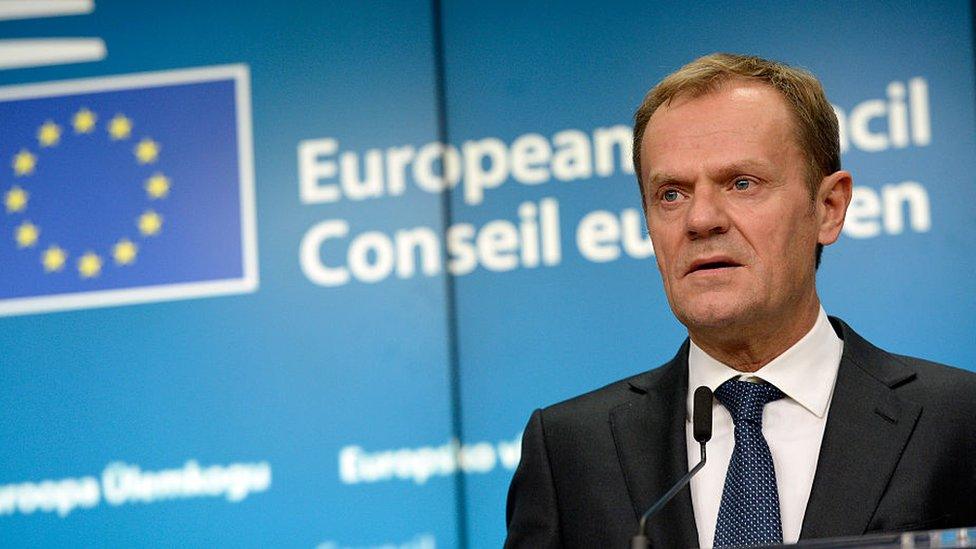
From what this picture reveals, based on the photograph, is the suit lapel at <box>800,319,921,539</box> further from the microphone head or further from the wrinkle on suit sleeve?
the wrinkle on suit sleeve

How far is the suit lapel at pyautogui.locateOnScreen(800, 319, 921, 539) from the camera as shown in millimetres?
1619

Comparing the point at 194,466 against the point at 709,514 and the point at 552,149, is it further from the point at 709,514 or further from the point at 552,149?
the point at 709,514

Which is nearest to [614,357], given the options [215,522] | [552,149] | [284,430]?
[552,149]

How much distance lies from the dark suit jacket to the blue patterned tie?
42mm

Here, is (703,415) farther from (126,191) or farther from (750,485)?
(126,191)

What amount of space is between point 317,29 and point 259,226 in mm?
563

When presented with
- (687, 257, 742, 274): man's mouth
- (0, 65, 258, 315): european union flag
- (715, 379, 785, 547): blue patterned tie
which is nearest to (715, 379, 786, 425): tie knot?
(715, 379, 785, 547): blue patterned tie

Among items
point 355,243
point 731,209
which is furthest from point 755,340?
point 355,243

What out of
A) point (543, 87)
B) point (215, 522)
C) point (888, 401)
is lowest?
point (215, 522)

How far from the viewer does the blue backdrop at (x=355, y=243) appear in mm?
3398

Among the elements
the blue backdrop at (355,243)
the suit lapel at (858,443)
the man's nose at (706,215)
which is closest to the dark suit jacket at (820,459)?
the suit lapel at (858,443)

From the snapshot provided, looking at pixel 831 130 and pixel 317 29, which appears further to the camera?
pixel 317 29

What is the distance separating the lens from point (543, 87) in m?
3.51

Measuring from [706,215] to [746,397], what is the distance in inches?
9.7
